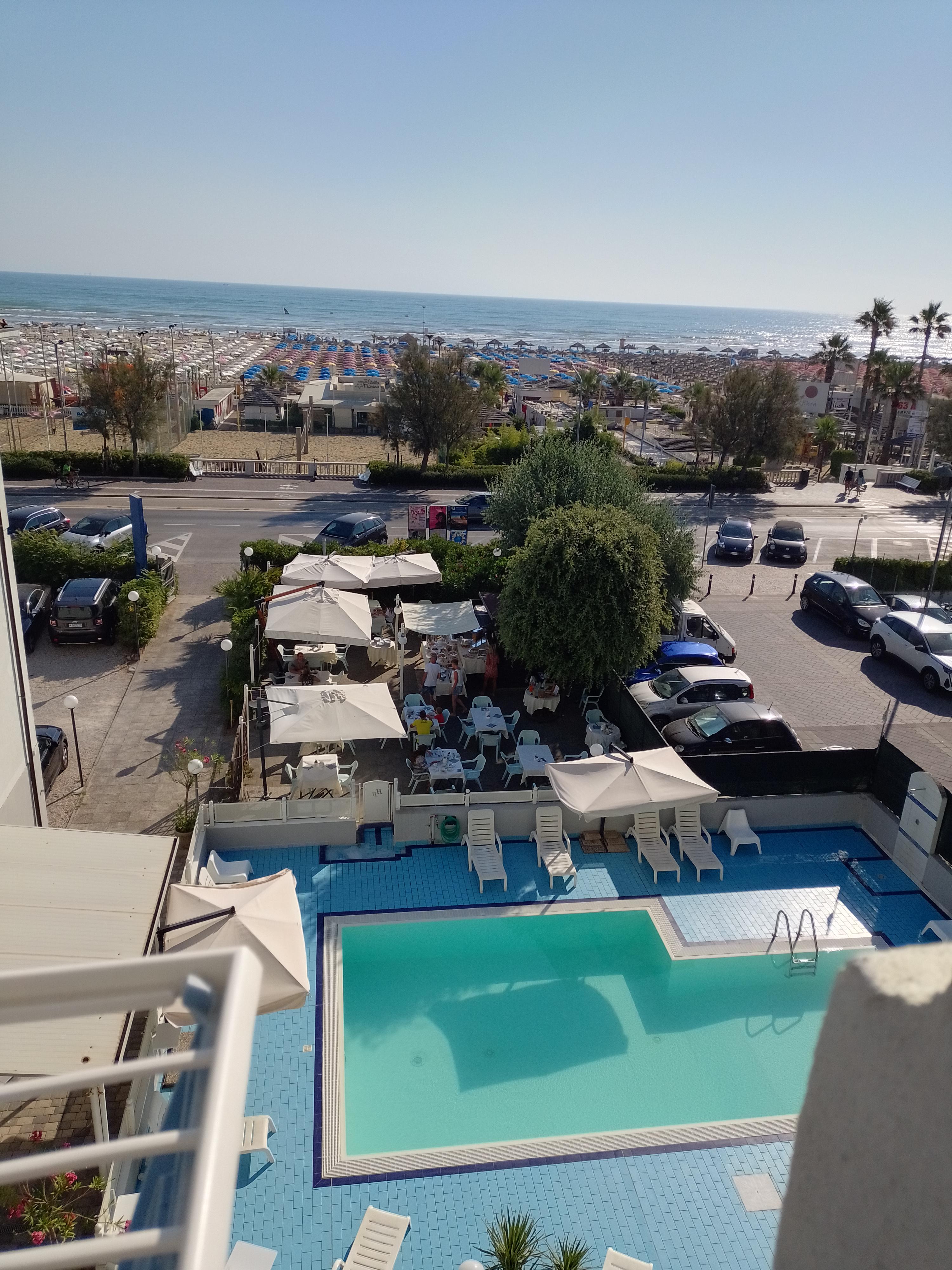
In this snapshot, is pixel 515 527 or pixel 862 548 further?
pixel 862 548

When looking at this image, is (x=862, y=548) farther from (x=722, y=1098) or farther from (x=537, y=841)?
(x=722, y=1098)

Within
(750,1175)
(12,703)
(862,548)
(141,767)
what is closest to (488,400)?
A: (862,548)

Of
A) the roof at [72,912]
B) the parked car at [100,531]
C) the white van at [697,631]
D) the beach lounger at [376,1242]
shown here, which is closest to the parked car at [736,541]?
the white van at [697,631]

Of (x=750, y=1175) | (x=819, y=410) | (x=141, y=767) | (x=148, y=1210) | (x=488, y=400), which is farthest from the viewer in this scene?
(x=819, y=410)

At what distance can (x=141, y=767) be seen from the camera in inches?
612

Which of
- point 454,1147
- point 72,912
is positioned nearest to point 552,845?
point 454,1147

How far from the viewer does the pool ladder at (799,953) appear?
12.2m

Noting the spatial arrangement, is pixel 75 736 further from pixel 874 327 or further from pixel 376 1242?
pixel 874 327

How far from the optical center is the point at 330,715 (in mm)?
14695

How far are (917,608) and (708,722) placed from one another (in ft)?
36.0

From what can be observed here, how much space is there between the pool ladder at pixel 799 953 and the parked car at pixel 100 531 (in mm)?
20018

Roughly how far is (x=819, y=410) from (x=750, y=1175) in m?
60.6

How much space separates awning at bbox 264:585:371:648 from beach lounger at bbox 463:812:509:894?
5.25 m

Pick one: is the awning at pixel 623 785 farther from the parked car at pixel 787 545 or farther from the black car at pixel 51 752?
the parked car at pixel 787 545
